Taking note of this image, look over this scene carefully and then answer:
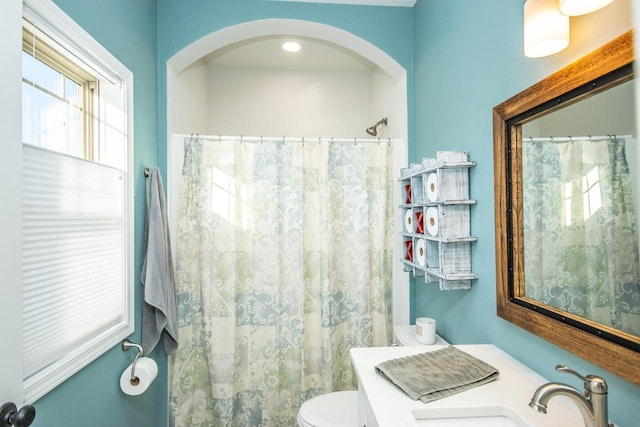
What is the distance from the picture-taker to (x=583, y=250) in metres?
0.90

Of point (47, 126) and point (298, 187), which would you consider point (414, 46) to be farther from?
point (47, 126)

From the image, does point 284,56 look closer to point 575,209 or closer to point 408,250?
point 408,250

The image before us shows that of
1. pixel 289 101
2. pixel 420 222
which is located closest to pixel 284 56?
pixel 289 101

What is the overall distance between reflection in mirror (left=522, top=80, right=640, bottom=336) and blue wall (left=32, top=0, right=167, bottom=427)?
1581 millimetres

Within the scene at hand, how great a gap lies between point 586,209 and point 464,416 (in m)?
0.63

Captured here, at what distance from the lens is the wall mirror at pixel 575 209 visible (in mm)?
758

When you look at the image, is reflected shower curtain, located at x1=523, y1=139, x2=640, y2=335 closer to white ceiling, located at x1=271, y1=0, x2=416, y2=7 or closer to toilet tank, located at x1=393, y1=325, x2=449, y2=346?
toilet tank, located at x1=393, y1=325, x2=449, y2=346

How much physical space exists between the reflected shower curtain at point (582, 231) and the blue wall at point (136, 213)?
5.17 ft

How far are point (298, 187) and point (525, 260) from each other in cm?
132

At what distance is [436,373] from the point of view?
105 cm

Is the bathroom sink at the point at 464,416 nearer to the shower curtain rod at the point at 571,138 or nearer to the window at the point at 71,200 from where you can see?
the shower curtain rod at the point at 571,138

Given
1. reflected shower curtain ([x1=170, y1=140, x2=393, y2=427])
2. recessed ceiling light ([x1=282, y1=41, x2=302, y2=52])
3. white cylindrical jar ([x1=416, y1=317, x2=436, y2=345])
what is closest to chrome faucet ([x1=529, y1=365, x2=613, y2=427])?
white cylindrical jar ([x1=416, y1=317, x2=436, y2=345])

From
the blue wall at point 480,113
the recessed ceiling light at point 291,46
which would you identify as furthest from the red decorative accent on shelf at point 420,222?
the recessed ceiling light at point 291,46

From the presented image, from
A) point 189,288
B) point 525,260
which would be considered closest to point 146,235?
point 189,288
